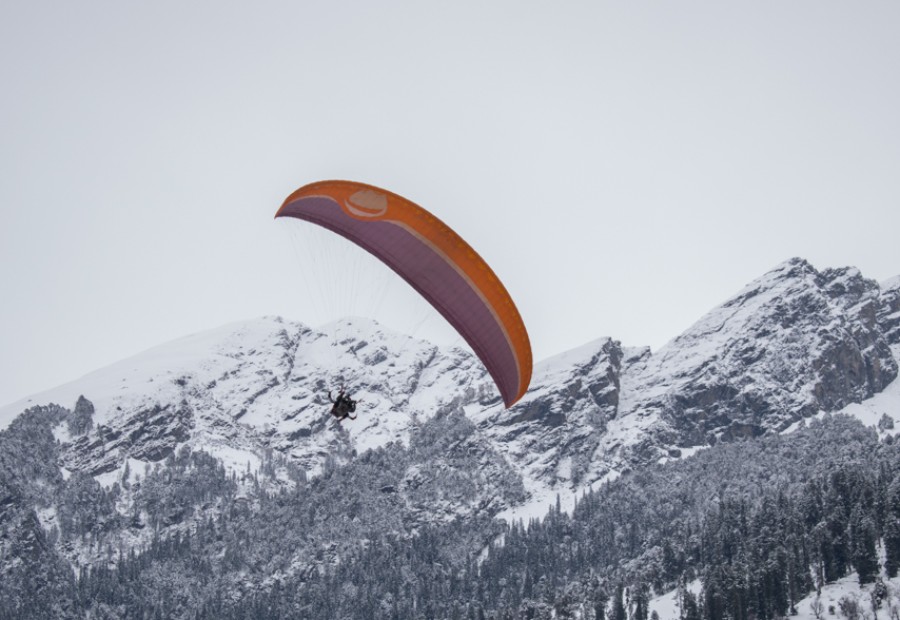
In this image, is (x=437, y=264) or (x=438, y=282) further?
(x=438, y=282)

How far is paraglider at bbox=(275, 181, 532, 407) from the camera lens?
184ft

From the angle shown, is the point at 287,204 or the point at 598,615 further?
the point at 598,615

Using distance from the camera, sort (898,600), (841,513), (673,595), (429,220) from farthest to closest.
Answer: (673,595) < (841,513) < (898,600) < (429,220)

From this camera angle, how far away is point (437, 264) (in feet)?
186

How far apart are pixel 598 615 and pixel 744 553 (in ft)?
76.6

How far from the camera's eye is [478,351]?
58.2 metres

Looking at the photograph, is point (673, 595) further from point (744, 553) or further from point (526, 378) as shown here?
point (526, 378)

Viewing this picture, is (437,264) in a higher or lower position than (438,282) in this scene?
higher

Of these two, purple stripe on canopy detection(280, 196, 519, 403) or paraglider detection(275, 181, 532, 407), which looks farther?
purple stripe on canopy detection(280, 196, 519, 403)

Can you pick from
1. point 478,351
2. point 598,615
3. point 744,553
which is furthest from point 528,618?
point 478,351

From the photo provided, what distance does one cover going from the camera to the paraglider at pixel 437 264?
184 ft

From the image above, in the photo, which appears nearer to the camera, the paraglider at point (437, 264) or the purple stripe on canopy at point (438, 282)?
the paraglider at point (437, 264)

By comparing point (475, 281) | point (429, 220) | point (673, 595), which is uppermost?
point (429, 220)

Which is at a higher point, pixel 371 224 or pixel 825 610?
pixel 371 224
